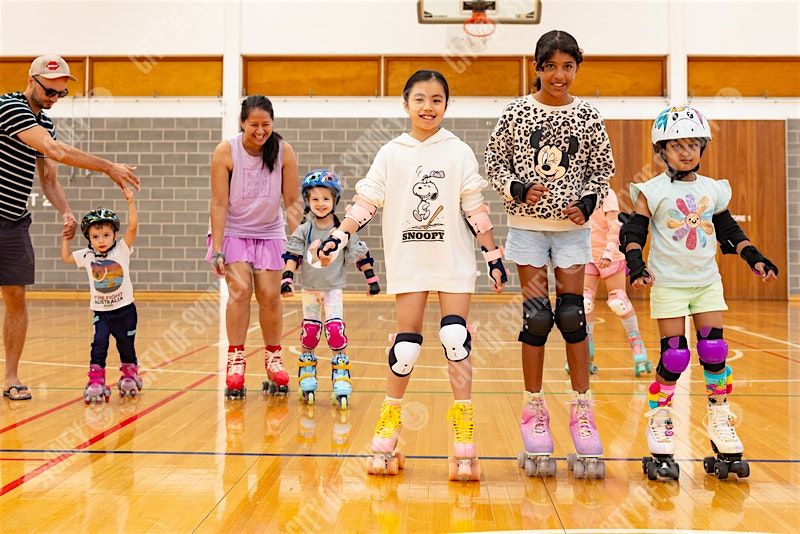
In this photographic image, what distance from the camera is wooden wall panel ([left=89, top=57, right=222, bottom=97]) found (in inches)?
493

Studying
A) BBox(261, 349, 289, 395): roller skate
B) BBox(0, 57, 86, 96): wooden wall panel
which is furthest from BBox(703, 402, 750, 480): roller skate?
BBox(0, 57, 86, 96): wooden wall panel

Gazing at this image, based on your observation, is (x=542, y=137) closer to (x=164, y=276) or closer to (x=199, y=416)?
(x=199, y=416)

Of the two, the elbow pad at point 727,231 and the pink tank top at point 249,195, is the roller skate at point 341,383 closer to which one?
the pink tank top at point 249,195

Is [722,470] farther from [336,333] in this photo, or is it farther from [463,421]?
[336,333]

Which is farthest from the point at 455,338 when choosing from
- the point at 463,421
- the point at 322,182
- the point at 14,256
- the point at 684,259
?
the point at 14,256

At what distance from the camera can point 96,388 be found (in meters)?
4.32

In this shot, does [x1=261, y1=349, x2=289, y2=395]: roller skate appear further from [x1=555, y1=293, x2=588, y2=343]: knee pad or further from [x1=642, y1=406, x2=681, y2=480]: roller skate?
[x1=642, y1=406, x2=681, y2=480]: roller skate

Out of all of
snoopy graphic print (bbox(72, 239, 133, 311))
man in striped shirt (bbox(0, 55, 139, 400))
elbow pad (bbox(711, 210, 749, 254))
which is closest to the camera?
elbow pad (bbox(711, 210, 749, 254))

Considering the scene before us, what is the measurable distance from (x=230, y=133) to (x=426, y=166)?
9.97 meters

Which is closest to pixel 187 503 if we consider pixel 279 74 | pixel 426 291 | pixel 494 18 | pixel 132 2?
pixel 426 291

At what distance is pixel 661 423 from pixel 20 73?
41.3 feet

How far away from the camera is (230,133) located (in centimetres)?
1244

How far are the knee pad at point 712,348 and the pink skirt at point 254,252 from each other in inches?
97.0

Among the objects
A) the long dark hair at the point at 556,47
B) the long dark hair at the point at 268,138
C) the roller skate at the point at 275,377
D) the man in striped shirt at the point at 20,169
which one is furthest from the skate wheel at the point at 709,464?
the man in striped shirt at the point at 20,169
